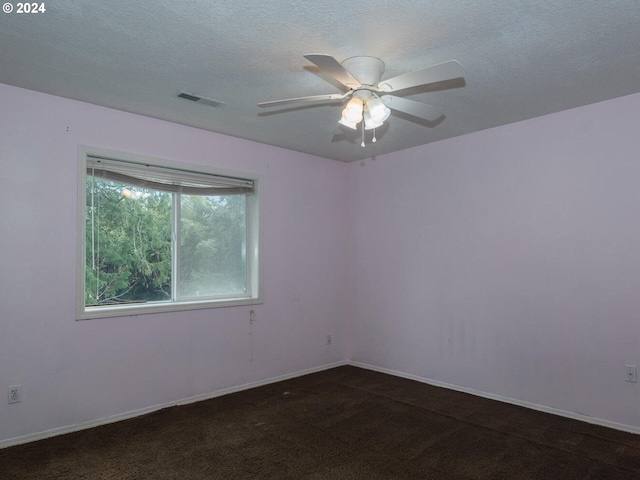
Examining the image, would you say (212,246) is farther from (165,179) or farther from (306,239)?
(306,239)

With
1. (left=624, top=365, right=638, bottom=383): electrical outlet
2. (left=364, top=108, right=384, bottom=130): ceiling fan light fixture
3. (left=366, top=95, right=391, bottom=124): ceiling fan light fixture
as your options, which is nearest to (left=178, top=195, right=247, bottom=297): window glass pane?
(left=364, top=108, right=384, bottom=130): ceiling fan light fixture

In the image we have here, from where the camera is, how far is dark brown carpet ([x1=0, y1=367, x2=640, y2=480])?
264cm

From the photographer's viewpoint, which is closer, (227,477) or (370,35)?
(370,35)

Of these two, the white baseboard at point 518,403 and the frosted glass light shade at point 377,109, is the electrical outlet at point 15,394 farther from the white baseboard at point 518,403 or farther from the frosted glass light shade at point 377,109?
the white baseboard at point 518,403

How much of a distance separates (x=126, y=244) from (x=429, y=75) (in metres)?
2.88

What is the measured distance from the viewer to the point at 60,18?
2146 millimetres

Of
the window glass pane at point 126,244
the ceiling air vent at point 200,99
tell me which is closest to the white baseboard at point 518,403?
the window glass pane at point 126,244

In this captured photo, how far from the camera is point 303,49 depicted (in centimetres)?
246

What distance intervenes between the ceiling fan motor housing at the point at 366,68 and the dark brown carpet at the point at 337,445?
2.40 metres

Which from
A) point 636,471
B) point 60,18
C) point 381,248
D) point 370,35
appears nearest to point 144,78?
point 60,18

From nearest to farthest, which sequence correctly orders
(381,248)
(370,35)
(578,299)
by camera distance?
(370,35)
(578,299)
(381,248)

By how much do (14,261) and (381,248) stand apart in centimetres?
352

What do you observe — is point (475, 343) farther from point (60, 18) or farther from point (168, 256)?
point (60, 18)

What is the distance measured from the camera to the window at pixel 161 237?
3.50m
